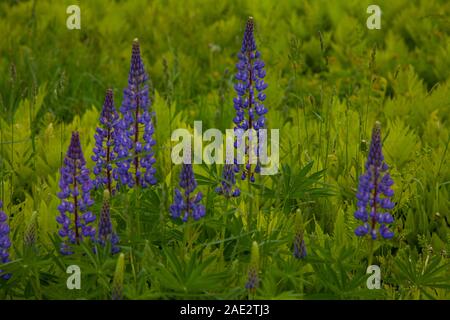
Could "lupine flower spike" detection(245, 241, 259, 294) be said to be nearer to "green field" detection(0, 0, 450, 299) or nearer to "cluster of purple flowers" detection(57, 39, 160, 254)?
"green field" detection(0, 0, 450, 299)

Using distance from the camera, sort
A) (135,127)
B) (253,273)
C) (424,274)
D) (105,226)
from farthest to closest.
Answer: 1. (135,127)
2. (424,274)
3. (105,226)
4. (253,273)

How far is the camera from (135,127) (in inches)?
114

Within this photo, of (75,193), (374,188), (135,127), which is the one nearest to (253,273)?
(374,188)

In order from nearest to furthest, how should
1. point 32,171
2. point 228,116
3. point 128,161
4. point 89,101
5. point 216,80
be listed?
point 128,161 → point 32,171 → point 228,116 → point 89,101 → point 216,80

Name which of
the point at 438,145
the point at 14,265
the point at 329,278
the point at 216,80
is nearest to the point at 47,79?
the point at 216,80

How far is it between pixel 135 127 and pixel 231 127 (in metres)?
1.78

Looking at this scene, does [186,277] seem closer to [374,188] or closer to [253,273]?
[253,273]

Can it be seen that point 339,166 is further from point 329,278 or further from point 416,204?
point 329,278

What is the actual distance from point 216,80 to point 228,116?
1013 mm

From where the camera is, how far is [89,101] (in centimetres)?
528

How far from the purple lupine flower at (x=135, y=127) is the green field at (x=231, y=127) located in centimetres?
8

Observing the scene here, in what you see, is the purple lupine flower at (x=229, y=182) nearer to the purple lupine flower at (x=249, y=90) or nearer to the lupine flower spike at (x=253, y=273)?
the purple lupine flower at (x=249, y=90)

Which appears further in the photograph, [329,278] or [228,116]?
[228,116]
